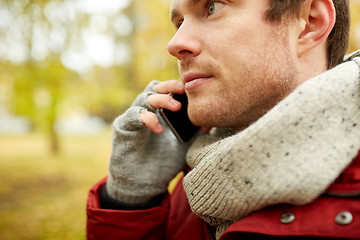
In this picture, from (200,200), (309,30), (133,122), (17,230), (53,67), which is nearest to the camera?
(200,200)

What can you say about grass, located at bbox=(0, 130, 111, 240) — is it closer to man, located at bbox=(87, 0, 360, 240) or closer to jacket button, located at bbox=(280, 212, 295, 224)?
man, located at bbox=(87, 0, 360, 240)

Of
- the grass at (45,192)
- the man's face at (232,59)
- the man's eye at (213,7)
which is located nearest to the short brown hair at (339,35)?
the man's face at (232,59)

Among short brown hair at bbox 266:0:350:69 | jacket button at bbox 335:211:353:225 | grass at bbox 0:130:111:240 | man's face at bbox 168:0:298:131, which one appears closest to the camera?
jacket button at bbox 335:211:353:225

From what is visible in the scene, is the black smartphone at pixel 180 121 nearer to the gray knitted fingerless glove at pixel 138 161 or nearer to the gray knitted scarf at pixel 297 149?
the gray knitted fingerless glove at pixel 138 161

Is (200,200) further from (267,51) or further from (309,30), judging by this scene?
(309,30)

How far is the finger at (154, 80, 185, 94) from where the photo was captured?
169 cm

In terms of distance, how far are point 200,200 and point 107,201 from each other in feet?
2.62

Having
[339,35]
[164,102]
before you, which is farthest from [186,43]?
[339,35]

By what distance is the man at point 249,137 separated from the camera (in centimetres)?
97

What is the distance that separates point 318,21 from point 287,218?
0.93 m

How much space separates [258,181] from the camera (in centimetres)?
101

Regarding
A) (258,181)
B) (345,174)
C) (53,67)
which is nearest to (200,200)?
(258,181)

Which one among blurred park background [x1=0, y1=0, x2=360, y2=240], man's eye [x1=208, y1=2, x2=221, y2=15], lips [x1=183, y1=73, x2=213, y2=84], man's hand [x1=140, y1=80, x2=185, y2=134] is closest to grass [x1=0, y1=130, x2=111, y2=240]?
blurred park background [x1=0, y1=0, x2=360, y2=240]

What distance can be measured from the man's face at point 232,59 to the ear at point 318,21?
0.32 ft
